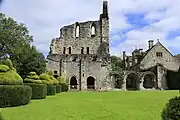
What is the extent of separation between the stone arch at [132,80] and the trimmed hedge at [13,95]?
4125 cm

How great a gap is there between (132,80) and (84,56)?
1441 centimetres

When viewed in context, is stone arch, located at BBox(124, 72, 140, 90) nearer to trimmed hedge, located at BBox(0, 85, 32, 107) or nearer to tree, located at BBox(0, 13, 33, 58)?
tree, located at BBox(0, 13, 33, 58)

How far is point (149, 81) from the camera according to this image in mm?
63375

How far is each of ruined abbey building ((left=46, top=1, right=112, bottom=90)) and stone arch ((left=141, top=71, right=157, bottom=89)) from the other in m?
7.43

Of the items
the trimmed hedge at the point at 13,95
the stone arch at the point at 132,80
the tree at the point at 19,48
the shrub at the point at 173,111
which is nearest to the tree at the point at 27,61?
the tree at the point at 19,48

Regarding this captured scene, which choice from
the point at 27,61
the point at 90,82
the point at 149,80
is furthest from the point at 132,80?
A: the point at 27,61

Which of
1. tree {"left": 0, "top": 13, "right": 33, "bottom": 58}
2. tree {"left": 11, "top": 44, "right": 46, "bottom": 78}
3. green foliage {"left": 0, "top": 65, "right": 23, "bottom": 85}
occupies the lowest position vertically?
green foliage {"left": 0, "top": 65, "right": 23, "bottom": 85}

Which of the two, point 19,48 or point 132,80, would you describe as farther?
point 132,80

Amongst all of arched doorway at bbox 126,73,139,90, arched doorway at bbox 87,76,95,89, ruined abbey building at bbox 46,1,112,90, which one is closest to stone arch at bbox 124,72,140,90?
arched doorway at bbox 126,73,139,90

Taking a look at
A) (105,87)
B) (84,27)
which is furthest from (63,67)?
(84,27)

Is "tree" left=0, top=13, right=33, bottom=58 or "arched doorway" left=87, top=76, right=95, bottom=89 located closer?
"tree" left=0, top=13, right=33, bottom=58

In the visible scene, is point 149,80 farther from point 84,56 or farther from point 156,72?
point 84,56

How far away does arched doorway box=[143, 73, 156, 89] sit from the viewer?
60694 millimetres

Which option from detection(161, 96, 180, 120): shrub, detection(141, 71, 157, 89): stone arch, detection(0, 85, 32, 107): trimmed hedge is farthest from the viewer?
detection(141, 71, 157, 89): stone arch
